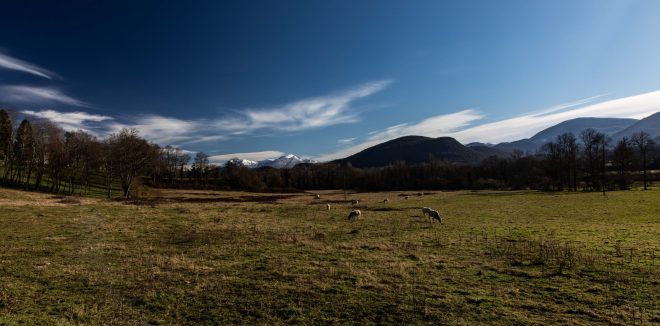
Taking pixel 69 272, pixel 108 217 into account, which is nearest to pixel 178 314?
pixel 69 272

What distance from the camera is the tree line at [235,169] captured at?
233 ft

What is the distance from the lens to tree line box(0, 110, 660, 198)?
233 feet

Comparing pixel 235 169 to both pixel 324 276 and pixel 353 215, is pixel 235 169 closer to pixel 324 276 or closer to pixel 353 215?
pixel 353 215

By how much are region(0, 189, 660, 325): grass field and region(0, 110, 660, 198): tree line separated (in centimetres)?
5318

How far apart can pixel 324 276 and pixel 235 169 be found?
14366 cm

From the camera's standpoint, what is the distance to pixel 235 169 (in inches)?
5989

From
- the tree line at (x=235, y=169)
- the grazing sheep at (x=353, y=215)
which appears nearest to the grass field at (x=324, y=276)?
the grazing sheep at (x=353, y=215)

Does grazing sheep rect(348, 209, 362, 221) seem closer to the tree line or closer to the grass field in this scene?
the grass field

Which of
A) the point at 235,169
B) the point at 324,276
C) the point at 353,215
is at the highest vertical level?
the point at 235,169

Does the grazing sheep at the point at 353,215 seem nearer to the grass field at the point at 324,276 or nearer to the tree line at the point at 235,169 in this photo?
the grass field at the point at 324,276

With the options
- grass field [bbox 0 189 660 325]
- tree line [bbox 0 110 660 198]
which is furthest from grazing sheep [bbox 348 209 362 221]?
tree line [bbox 0 110 660 198]

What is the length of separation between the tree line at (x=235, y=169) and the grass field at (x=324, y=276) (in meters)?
53.2

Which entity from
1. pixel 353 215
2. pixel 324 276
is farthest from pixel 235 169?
pixel 324 276

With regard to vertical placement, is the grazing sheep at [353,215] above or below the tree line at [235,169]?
below
